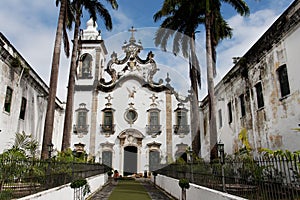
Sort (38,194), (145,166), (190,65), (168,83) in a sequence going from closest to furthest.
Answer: (38,194) < (190,65) < (145,166) < (168,83)

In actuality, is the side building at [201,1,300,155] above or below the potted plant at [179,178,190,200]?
above

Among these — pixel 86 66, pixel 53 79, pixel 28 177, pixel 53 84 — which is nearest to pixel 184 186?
pixel 28 177

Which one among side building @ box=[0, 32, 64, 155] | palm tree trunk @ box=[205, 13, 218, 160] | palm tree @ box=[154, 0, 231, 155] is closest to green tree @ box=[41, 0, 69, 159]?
side building @ box=[0, 32, 64, 155]

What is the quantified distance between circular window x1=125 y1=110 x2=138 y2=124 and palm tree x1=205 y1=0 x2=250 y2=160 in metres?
8.78

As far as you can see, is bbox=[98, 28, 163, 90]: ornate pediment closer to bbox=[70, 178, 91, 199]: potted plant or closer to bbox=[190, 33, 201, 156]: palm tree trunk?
bbox=[190, 33, 201, 156]: palm tree trunk

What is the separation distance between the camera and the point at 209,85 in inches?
456

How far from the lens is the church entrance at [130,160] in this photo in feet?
64.0

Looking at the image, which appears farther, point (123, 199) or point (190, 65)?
point (190, 65)

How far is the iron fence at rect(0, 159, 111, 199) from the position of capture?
468 centimetres

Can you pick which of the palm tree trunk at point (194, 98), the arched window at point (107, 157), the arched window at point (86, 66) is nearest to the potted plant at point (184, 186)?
the palm tree trunk at point (194, 98)

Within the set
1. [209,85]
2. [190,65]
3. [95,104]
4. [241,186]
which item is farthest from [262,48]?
[95,104]

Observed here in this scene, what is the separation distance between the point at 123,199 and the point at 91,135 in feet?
37.8

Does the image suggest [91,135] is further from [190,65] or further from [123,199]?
[123,199]

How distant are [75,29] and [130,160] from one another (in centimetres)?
1037
